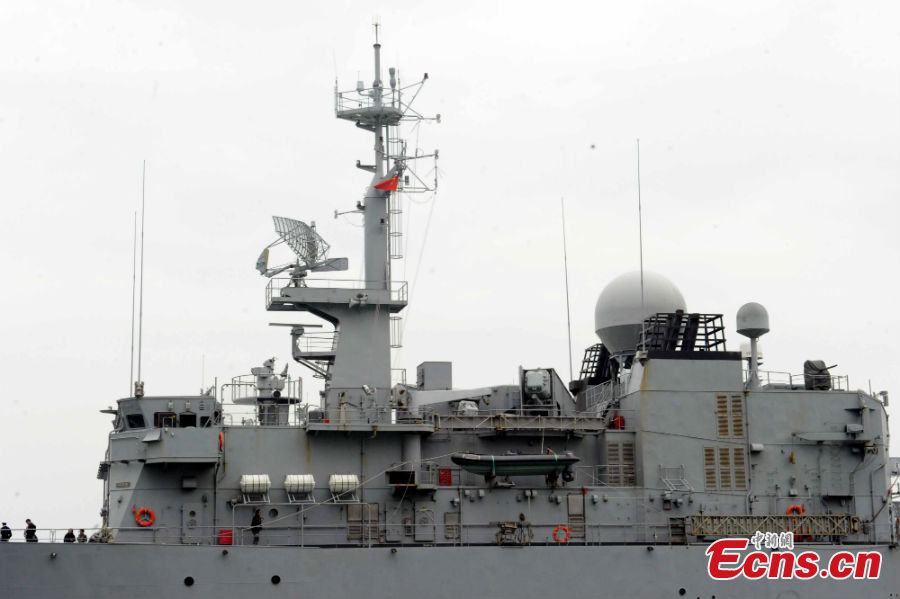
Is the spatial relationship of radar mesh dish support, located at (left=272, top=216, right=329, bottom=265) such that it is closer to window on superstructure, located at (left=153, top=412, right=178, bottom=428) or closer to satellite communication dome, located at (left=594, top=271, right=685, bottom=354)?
window on superstructure, located at (left=153, top=412, right=178, bottom=428)

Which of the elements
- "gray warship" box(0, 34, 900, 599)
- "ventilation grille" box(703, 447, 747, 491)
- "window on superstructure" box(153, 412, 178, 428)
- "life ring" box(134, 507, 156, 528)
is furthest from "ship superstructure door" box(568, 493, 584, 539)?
"life ring" box(134, 507, 156, 528)

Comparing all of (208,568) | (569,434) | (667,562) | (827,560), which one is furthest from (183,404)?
(827,560)

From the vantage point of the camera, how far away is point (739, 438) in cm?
2612

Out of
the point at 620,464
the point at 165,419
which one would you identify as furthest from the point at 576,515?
the point at 165,419

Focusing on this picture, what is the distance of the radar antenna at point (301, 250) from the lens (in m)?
26.7

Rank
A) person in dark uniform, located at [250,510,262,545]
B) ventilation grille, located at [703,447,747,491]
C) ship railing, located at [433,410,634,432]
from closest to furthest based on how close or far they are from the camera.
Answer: person in dark uniform, located at [250,510,262,545]
ship railing, located at [433,410,634,432]
ventilation grille, located at [703,447,747,491]

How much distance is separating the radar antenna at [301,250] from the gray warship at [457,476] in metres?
0.04

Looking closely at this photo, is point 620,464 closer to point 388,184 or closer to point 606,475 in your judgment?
point 606,475

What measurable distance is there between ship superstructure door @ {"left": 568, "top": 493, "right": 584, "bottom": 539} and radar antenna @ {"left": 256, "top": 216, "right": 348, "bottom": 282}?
24.0 feet

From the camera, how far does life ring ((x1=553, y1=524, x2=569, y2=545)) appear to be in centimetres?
2489

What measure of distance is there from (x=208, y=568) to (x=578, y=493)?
309 inches

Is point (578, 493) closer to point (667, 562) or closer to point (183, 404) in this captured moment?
point (667, 562)

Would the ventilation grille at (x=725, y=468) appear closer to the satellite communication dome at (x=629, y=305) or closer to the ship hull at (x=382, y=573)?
the ship hull at (x=382, y=573)

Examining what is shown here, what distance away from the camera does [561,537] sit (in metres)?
24.9
